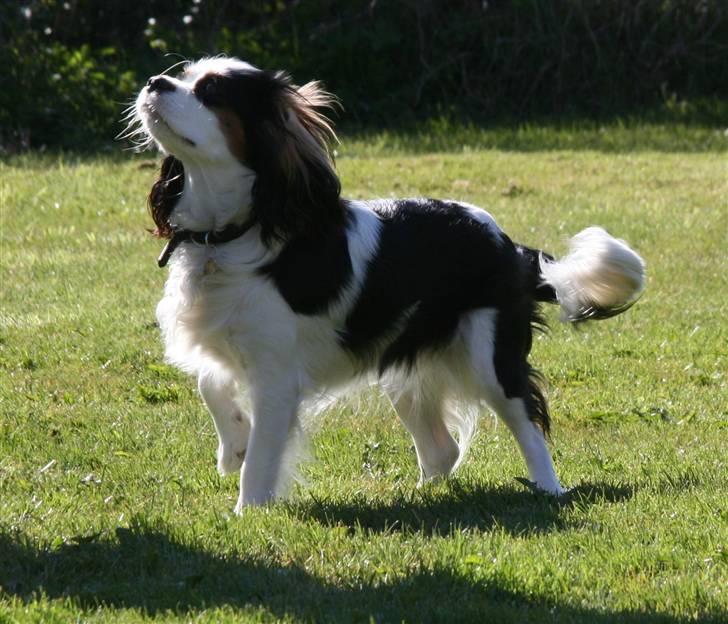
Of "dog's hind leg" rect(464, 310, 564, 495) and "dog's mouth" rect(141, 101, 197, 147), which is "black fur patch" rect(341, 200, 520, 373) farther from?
"dog's mouth" rect(141, 101, 197, 147)

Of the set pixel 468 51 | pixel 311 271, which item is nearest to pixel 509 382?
pixel 311 271

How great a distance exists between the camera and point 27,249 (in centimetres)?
1083

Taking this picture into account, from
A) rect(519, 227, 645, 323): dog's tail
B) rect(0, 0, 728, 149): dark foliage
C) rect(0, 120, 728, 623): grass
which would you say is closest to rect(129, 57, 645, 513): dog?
rect(519, 227, 645, 323): dog's tail

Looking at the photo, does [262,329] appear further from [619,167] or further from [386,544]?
[619,167]

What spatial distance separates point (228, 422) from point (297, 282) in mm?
766

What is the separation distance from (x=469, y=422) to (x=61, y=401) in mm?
2129

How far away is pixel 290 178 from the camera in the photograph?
5.60 metres

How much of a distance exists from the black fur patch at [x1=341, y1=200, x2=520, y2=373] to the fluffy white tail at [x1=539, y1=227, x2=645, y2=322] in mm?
364

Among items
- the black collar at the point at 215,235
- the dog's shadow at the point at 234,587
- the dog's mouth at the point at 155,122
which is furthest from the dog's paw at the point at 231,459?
the dog's mouth at the point at 155,122

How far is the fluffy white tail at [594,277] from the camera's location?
6.33m

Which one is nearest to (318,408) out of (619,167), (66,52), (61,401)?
(61,401)

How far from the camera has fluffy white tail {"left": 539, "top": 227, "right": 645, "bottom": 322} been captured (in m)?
6.33

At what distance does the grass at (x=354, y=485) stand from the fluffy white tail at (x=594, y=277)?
66cm

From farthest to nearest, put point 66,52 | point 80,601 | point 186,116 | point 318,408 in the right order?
1. point 66,52
2. point 318,408
3. point 186,116
4. point 80,601
